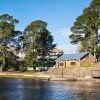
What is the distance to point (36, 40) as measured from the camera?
116250 mm

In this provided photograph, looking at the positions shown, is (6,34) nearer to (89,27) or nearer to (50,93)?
(89,27)

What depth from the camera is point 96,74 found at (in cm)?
8219

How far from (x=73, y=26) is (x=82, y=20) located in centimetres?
378

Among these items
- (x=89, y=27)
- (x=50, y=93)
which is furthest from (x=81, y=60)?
(x=50, y=93)

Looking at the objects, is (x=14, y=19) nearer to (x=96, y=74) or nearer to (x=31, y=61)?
(x=31, y=61)

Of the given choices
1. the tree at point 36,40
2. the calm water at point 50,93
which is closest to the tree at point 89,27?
the tree at point 36,40

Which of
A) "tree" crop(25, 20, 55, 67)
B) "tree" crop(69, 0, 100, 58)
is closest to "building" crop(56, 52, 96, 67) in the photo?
"tree" crop(69, 0, 100, 58)

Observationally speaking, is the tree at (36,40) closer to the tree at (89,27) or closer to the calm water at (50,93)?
the tree at (89,27)

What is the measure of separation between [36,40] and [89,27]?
24.1 m

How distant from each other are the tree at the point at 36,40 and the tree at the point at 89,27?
15.9 meters

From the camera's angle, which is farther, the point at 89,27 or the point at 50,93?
the point at 89,27

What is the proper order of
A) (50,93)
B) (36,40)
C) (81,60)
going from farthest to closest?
(36,40), (81,60), (50,93)

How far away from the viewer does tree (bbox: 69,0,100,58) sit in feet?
322

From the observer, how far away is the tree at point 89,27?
9819 centimetres
